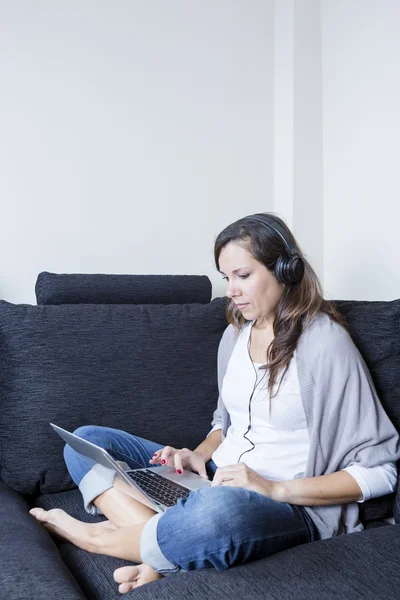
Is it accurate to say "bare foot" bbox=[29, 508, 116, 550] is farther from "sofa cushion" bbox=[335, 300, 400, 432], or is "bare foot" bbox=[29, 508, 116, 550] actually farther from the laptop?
"sofa cushion" bbox=[335, 300, 400, 432]

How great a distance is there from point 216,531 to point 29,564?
1.05ft

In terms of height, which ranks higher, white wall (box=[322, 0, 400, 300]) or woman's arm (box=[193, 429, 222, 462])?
white wall (box=[322, 0, 400, 300])

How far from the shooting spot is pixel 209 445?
1555 millimetres

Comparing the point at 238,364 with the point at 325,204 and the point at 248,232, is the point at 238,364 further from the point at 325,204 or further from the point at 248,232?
the point at 325,204

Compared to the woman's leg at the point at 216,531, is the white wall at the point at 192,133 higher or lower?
higher

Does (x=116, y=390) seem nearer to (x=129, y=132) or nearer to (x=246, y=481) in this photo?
(x=246, y=481)

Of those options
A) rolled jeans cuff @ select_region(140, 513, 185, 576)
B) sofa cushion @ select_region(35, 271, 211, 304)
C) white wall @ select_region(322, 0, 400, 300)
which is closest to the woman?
rolled jeans cuff @ select_region(140, 513, 185, 576)

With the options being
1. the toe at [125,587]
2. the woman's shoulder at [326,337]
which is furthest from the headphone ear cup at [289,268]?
the toe at [125,587]

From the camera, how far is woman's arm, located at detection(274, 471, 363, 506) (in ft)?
3.93

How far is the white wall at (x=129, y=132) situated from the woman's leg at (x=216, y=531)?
3.30ft

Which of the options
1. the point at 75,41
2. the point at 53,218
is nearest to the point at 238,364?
the point at 53,218

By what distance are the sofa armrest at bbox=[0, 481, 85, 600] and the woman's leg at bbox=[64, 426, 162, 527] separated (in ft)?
0.45

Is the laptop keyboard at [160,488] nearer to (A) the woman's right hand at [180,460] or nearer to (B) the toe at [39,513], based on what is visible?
(A) the woman's right hand at [180,460]

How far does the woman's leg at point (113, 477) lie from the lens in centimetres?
128
